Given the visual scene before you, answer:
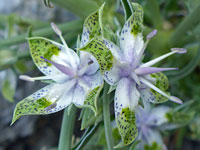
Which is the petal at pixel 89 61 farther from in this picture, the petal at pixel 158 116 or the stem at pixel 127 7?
the petal at pixel 158 116

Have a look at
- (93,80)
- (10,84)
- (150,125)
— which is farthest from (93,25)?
(10,84)

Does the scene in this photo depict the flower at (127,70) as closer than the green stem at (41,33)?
Yes

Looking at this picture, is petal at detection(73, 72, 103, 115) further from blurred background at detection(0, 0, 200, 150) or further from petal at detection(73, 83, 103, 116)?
blurred background at detection(0, 0, 200, 150)

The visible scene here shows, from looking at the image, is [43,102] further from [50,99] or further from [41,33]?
[41,33]

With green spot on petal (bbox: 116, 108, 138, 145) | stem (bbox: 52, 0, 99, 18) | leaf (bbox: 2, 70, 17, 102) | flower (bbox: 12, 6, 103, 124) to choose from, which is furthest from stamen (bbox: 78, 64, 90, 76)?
leaf (bbox: 2, 70, 17, 102)

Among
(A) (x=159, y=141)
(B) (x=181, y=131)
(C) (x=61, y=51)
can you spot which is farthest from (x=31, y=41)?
(B) (x=181, y=131)

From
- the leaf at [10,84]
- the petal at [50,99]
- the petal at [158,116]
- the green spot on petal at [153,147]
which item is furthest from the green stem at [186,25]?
the leaf at [10,84]
